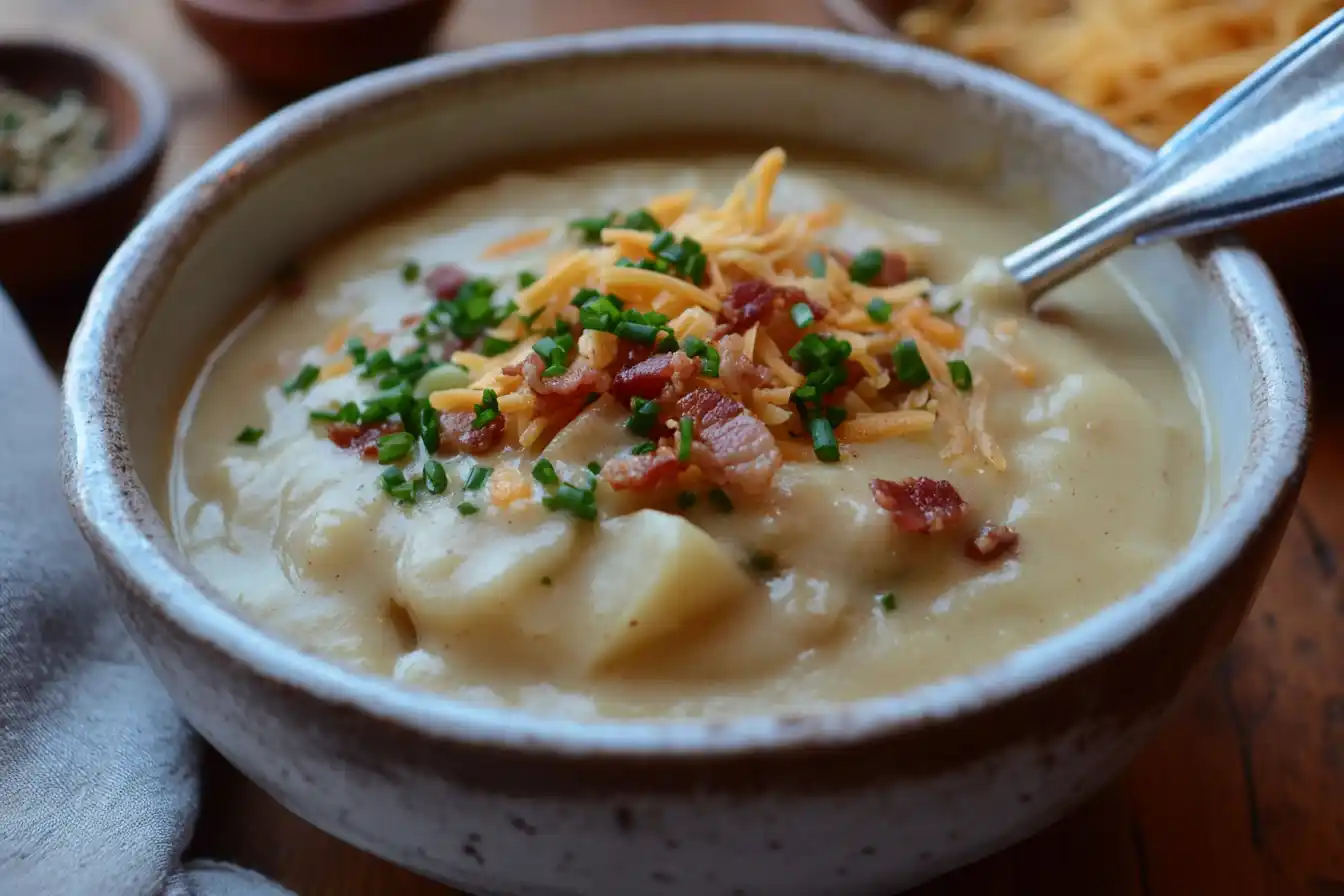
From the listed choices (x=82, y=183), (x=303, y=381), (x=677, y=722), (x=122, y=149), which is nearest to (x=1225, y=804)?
(x=677, y=722)

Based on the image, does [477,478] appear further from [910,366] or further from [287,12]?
[287,12]

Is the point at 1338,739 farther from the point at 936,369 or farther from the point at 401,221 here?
the point at 401,221

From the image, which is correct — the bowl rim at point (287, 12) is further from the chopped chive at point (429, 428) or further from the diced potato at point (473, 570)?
the diced potato at point (473, 570)

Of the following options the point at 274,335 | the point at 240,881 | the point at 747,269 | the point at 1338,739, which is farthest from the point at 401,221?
the point at 1338,739

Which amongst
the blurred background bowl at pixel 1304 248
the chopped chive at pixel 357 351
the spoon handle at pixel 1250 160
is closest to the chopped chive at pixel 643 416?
the chopped chive at pixel 357 351

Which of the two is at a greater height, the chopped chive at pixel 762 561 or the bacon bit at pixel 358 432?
the chopped chive at pixel 762 561
